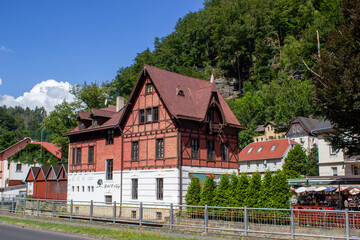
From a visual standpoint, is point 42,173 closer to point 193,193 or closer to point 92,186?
point 92,186

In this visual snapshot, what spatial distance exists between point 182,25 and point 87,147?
83.5 m

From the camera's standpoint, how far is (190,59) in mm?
100062

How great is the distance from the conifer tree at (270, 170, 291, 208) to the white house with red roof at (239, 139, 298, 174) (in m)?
43.5

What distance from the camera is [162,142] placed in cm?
3073

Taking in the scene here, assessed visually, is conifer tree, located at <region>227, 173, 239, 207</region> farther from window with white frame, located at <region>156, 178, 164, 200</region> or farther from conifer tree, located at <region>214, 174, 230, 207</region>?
window with white frame, located at <region>156, 178, 164, 200</region>

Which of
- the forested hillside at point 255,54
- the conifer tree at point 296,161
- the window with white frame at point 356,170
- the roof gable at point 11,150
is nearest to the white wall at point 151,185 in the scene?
the window with white frame at point 356,170

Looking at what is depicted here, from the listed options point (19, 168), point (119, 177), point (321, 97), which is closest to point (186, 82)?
point (119, 177)

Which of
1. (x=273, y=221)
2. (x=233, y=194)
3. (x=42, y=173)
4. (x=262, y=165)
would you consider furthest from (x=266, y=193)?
(x=262, y=165)

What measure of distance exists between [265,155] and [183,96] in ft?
133

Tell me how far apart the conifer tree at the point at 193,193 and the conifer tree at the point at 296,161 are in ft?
125

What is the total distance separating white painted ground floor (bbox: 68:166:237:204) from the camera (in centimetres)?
2891

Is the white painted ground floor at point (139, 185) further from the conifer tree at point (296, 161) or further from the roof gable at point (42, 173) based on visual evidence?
the conifer tree at point (296, 161)

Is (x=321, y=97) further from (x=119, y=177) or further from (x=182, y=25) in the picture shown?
(x=182, y=25)

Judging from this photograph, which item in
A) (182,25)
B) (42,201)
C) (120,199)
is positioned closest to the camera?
(42,201)
